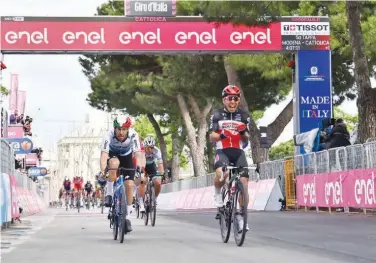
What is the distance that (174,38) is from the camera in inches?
1083

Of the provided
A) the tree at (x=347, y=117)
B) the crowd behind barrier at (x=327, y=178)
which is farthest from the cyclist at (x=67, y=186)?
the tree at (x=347, y=117)

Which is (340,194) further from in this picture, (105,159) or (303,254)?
(303,254)

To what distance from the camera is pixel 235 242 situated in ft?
33.7

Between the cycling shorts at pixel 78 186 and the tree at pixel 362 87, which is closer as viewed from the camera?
the tree at pixel 362 87

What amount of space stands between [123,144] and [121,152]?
158 millimetres

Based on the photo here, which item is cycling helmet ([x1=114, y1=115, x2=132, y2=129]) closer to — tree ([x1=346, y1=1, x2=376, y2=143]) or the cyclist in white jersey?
the cyclist in white jersey

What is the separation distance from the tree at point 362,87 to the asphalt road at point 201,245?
22.1 ft

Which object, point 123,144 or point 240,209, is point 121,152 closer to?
point 123,144

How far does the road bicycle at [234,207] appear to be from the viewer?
9.75 meters

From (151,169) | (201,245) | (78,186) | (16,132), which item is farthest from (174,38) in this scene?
(201,245)

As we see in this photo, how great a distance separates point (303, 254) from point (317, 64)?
1908 cm

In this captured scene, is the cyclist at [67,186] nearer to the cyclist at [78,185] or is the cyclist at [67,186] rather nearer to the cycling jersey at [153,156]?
the cyclist at [78,185]

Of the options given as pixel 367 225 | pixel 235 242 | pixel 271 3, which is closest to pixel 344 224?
pixel 367 225

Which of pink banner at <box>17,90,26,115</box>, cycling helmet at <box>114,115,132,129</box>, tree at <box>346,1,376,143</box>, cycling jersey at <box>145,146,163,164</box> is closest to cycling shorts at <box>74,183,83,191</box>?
pink banner at <box>17,90,26,115</box>
